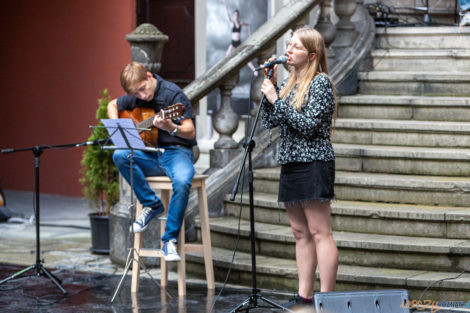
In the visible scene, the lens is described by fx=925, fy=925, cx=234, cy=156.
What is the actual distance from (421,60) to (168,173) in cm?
341

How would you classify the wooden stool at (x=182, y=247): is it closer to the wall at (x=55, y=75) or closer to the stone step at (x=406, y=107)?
the stone step at (x=406, y=107)

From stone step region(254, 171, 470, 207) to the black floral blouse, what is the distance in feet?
5.71

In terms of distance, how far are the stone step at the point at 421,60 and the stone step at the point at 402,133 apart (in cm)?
108

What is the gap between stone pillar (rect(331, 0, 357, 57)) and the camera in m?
9.07

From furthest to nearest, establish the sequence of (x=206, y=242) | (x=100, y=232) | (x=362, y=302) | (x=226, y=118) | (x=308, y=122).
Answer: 1. (x=100, y=232)
2. (x=226, y=118)
3. (x=206, y=242)
4. (x=308, y=122)
5. (x=362, y=302)

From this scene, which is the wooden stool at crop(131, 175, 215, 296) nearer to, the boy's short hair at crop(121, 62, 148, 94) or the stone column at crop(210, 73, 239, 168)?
the boy's short hair at crop(121, 62, 148, 94)

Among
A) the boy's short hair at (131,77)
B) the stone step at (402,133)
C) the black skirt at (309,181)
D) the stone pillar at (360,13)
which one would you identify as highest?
the stone pillar at (360,13)

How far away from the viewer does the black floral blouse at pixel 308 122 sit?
5559 millimetres

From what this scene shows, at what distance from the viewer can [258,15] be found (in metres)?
11.1

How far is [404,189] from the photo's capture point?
7258 mm

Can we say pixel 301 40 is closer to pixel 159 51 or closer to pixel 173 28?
pixel 159 51

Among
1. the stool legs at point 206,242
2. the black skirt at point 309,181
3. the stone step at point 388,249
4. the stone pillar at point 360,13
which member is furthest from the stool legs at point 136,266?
the stone pillar at point 360,13

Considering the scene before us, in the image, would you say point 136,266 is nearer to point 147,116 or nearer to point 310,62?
point 147,116

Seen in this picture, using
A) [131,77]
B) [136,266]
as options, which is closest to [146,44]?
[131,77]
